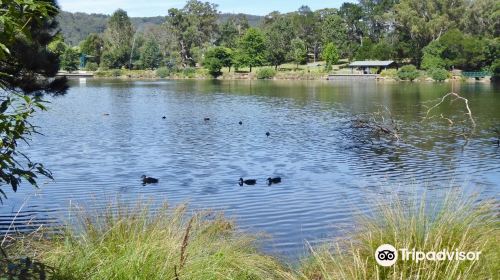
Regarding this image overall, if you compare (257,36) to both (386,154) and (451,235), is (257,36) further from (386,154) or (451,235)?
(451,235)

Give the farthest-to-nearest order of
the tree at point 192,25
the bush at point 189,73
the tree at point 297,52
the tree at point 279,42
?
the tree at point 192,25, the tree at point 279,42, the bush at point 189,73, the tree at point 297,52

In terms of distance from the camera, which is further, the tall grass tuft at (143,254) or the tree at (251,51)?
the tree at (251,51)

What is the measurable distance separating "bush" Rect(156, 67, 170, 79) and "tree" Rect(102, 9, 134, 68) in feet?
34.3

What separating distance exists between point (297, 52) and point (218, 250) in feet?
295

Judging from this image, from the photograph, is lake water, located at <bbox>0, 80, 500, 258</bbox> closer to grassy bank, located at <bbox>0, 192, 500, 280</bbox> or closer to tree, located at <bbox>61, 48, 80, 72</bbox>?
grassy bank, located at <bbox>0, 192, 500, 280</bbox>

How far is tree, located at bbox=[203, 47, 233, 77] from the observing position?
303ft

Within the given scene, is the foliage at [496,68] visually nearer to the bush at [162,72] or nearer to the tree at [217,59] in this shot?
the tree at [217,59]

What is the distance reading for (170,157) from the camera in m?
19.5

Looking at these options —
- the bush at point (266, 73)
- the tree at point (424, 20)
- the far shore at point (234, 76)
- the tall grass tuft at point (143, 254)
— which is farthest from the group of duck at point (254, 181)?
the tree at point (424, 20)

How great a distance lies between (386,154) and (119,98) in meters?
34.5

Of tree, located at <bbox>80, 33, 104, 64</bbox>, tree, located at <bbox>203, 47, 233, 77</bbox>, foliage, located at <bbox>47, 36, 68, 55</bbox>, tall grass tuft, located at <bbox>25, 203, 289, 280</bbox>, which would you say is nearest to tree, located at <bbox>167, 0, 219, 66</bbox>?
tree, located at <bbox>80, 33, 104, 64</bbox>

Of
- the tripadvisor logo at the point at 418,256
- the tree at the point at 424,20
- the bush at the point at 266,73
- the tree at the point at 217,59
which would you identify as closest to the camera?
the tripadvisor logo at the point at 418,256

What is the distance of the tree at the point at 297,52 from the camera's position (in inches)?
3696

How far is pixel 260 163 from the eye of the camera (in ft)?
60.1
